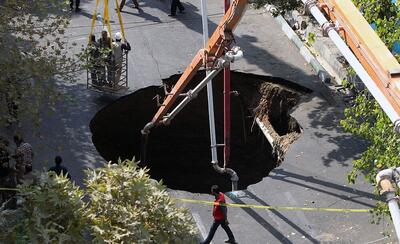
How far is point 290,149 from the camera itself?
1664 centimetres

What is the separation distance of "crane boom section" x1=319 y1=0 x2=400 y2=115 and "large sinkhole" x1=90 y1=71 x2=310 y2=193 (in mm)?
8549

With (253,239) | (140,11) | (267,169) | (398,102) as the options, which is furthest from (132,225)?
(140,11)

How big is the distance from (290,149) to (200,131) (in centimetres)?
481

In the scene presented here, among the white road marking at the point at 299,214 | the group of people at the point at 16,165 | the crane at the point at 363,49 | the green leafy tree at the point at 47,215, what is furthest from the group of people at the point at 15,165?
the crane at the point at 363,49

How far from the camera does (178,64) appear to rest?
19.9 metres

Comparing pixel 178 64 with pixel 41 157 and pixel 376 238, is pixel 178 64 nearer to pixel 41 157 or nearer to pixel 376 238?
pixel 41 157

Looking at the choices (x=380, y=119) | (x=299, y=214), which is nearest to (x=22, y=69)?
(x=299, y=214)

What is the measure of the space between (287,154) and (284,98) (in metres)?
2.82

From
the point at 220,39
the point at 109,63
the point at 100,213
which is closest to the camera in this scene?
the point at 100,213

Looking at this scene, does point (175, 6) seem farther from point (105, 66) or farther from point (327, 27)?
point (327, 27)

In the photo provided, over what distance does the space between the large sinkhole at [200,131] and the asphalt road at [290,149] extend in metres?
0.40

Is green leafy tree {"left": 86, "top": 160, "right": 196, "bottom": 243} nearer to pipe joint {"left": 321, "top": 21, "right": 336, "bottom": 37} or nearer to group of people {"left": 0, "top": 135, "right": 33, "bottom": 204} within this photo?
pipe joint {"left": 321, "top": 21, "right": 336, "bottom": 37}

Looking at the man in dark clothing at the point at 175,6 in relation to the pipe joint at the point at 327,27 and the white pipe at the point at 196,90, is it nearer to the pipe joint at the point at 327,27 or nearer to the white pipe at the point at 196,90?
the white pipe at the point at 196,90

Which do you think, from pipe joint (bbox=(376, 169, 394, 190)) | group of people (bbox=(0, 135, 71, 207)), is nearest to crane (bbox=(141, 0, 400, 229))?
pipe joint (bbox=(376, 169, 394, 190))
